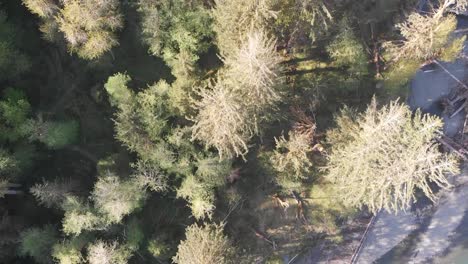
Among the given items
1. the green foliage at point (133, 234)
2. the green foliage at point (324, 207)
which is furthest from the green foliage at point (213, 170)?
the green foliage at point (324, 207)

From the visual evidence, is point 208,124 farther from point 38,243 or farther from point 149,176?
point 38,243

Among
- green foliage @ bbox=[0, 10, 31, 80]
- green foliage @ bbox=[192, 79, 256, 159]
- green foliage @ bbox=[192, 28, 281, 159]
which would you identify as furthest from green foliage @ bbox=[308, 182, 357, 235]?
green foliage @ bbox=[0, 10, 31, 80]

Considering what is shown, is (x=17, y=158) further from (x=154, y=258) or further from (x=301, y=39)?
(x=301, y=39)

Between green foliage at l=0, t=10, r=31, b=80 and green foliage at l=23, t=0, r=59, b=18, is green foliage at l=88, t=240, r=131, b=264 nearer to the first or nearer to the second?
green foliage at l=0, t=10, r=31, b=80

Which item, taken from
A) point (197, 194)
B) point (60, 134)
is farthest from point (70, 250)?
point (197, 194)

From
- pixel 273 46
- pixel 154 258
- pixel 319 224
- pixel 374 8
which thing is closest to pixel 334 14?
pixel 374 8
